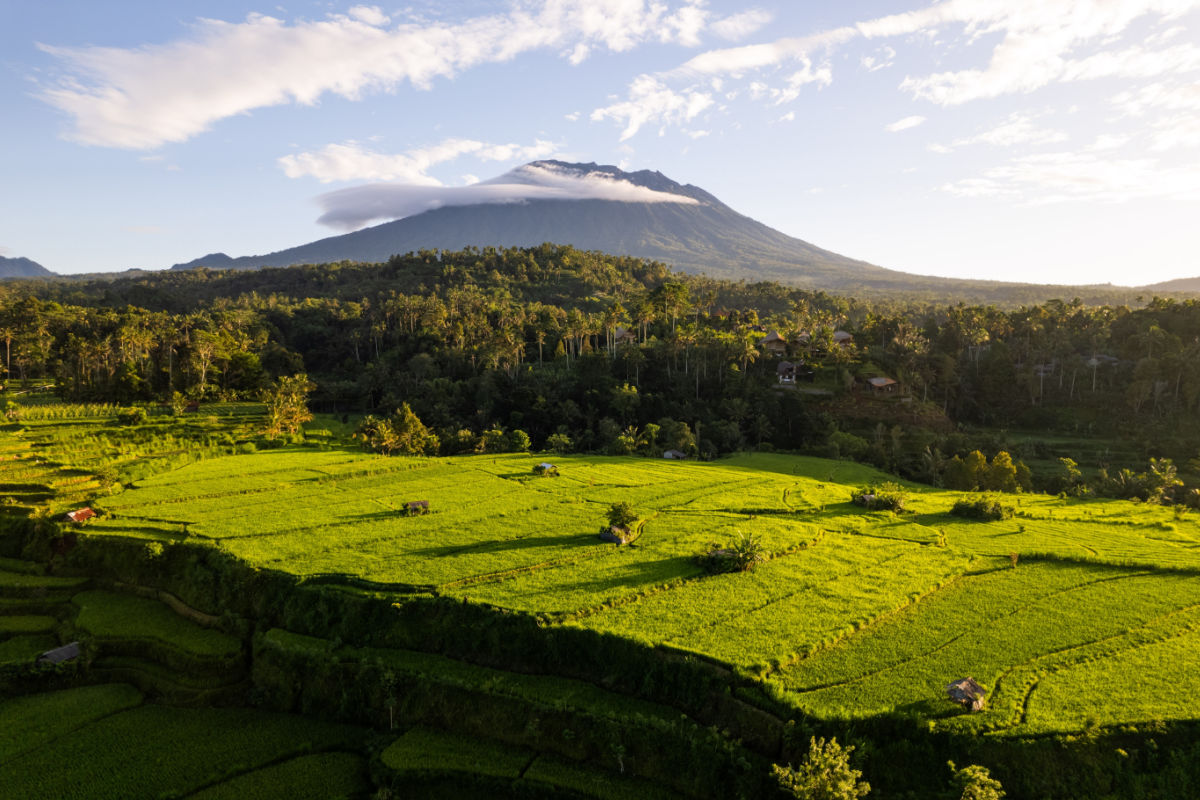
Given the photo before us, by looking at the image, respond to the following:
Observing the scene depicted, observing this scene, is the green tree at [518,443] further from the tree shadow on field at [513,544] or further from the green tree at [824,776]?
the green tree at [824,776]

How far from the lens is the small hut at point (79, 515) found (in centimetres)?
2523

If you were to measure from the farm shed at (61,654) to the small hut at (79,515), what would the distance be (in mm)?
7540

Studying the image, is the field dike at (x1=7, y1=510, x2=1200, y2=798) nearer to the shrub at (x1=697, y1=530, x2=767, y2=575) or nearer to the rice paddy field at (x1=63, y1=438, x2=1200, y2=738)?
the rice paddy field at (x1=63, y1=438, x2=1200, y2=738)

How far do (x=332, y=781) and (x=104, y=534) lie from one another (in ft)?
55.5

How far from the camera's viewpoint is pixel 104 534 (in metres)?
24.1

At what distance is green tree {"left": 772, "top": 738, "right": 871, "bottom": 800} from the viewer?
11.5 metres

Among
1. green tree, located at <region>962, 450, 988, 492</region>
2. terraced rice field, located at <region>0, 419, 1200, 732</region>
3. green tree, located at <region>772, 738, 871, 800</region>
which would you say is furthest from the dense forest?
green tree, located at <region>772, 738, 871, 800</region>

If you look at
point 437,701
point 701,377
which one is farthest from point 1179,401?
point 437,701

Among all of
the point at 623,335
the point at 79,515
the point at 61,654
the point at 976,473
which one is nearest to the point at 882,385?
the point at 976,473

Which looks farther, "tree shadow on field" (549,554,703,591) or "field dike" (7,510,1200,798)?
"tree shadow on field" (549,554,703,591)

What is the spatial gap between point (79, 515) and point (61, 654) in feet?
27.3

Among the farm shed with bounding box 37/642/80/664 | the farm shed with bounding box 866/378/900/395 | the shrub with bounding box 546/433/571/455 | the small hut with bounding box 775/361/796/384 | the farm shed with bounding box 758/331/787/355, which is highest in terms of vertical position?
the farm shed with bounding box 758/331/787/355

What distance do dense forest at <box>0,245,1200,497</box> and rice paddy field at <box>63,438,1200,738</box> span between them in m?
15.2

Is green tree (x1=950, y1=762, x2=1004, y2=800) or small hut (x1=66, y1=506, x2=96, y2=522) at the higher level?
small hut (x1=66, y1=506, x2=96, y2=522)
